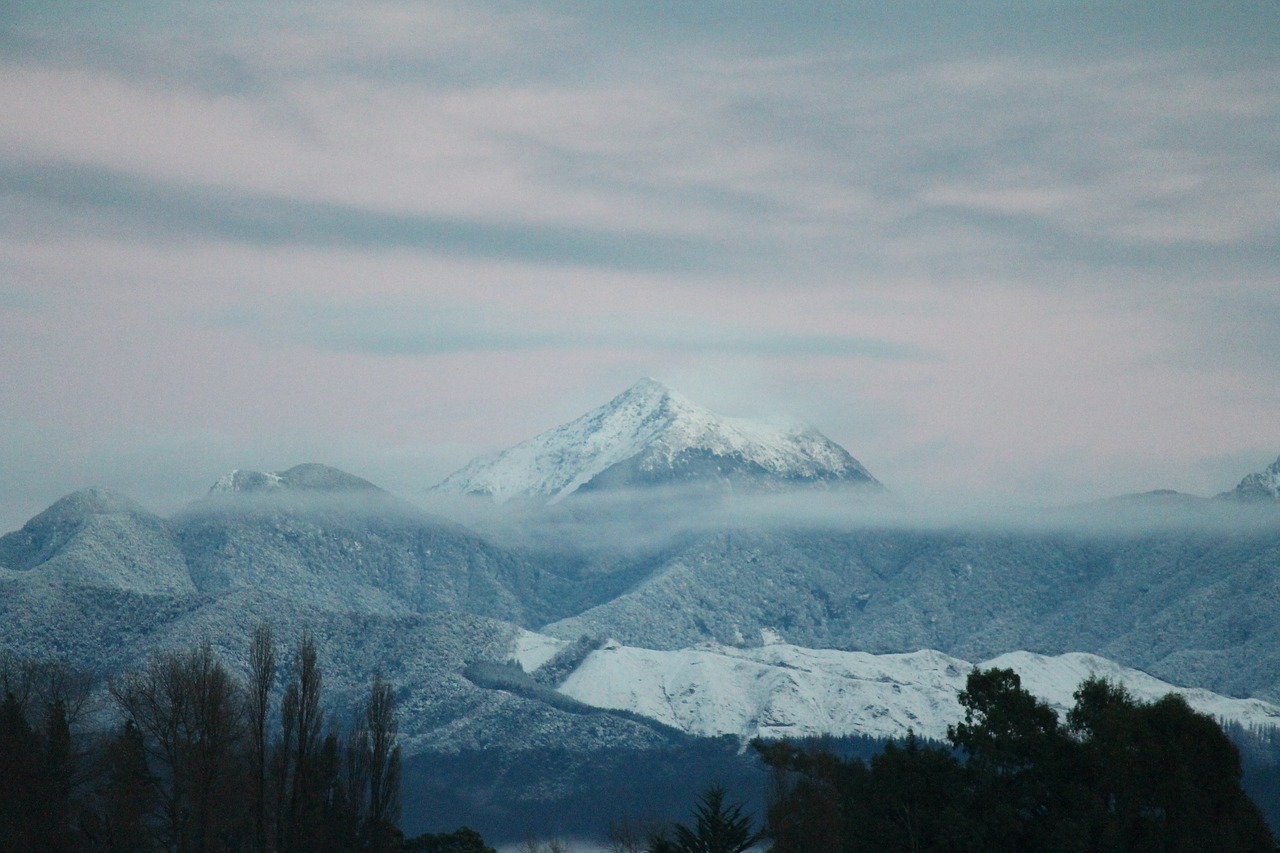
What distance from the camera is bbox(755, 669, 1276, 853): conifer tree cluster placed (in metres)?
147

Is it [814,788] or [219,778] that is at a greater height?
[219,778]

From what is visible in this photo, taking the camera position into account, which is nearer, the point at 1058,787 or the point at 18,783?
the point at 18,783

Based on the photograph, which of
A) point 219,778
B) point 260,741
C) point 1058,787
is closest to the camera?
point 1058,787

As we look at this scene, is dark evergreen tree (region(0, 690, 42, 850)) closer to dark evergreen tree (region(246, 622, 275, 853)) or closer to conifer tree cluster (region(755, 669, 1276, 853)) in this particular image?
dark evergreen tree (region(246, 622, 275, 853))

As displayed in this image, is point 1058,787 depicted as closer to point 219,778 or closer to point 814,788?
point 814,788

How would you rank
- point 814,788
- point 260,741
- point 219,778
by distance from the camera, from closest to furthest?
point 260,741, point 219,778, point 814,788

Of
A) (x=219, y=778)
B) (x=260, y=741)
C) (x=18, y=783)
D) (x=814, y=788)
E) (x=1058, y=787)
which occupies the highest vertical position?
(x=260, y=741)

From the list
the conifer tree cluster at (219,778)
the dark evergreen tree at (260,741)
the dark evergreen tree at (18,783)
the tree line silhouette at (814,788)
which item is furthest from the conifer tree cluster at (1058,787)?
the dark evergreen tree at (18,783)

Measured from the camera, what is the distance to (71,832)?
152375 mm

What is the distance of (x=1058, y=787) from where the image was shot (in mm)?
154375

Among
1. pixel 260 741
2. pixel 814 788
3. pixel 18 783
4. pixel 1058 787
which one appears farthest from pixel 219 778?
pixel 1058 787

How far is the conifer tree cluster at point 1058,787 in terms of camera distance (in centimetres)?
14700

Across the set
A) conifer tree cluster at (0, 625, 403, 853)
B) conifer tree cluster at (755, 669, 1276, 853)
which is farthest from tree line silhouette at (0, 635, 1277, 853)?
conifer tree cluster at (0, 625, 403, 853)

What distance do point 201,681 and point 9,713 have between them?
Answer: 56.7 feet
